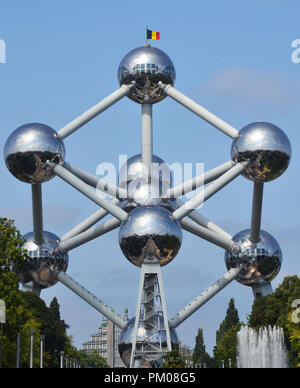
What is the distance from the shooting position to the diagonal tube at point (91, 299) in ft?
123

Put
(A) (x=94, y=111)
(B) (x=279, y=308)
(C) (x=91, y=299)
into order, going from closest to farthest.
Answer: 1. (A) (x=94, y=111)
2. (C) (x=91, y=299)
3. (B) (x=279, y=308)

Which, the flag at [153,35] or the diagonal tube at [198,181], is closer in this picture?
the diagonal tube at [198,181]

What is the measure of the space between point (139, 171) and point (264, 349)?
9738 mm

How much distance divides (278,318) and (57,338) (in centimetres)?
1705

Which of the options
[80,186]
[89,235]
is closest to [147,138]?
[80,186]

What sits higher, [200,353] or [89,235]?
[200,353]

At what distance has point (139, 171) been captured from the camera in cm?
3756

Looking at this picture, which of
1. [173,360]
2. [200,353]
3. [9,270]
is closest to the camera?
[9,270]

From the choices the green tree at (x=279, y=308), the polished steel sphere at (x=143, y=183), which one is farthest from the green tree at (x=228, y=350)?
the polished steel sphere at (x=143, y=183)

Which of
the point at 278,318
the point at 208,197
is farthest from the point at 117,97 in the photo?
the point at 278,318

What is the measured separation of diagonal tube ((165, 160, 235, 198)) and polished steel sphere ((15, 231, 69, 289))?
19.7ft

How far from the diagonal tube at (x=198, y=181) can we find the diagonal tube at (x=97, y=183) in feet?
6.89

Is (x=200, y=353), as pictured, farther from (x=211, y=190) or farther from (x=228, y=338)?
(x=211, y=190)

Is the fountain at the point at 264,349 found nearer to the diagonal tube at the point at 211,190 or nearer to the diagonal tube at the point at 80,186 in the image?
the diagonal tube at the point at 211,190
